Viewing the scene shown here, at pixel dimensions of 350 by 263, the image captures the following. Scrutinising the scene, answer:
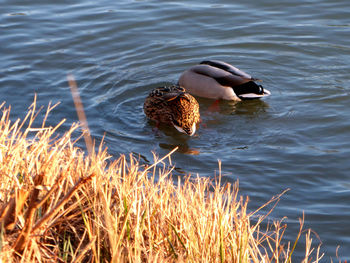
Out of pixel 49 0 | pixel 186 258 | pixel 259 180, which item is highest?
pixel 49 0

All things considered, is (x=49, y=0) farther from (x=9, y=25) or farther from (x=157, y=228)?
(x=157, y=228)

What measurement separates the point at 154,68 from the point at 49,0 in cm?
391

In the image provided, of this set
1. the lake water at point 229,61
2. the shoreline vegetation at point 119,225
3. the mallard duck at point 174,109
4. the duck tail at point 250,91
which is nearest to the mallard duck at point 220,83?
the duck tail at point 250,91

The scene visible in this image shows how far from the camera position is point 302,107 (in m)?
7.86

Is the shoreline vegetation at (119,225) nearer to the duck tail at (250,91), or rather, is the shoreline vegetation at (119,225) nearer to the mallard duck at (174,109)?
the mallard duck at (174,109)

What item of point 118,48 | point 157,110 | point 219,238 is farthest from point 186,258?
point 118,48

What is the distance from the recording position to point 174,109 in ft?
24.7

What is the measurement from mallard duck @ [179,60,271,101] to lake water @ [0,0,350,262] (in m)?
0.18

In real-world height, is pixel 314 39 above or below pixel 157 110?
above

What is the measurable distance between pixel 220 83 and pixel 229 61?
1222mm

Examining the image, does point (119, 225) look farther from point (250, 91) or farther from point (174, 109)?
point (250, 91)

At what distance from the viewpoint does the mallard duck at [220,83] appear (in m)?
8.23

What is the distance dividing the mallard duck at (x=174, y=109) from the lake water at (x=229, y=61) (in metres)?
0.16

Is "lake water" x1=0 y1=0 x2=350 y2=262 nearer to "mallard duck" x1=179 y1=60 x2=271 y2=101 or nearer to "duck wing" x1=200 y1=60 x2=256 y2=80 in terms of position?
"mallard duck" x1=179 y1=60 x2=271 y2=101
